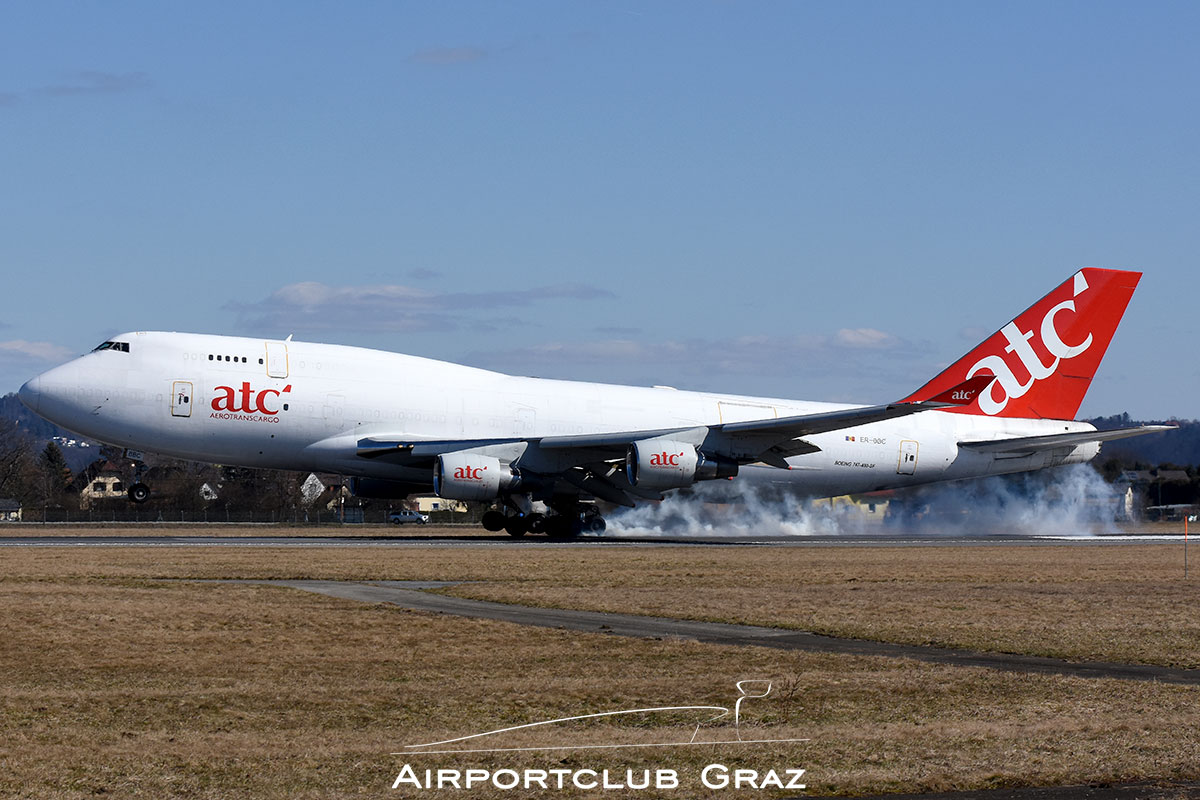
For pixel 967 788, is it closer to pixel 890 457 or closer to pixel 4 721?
pixel 4 721

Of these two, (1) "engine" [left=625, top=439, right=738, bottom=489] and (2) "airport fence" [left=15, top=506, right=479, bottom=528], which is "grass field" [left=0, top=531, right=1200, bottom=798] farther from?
(2) "airport fence" [left=15, top=506, right=479, bottom=528]

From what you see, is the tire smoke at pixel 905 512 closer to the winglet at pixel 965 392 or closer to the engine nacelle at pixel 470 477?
the engine nacelle at pixel 470 477

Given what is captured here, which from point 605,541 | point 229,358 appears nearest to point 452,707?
point 229,358

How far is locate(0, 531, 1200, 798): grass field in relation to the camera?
948 centimetres

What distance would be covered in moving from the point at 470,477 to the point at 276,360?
7111 millimetres

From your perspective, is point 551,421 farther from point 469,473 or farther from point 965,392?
point 965,392

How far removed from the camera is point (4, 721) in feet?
36.5

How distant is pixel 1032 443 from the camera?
Result: 1961 inches

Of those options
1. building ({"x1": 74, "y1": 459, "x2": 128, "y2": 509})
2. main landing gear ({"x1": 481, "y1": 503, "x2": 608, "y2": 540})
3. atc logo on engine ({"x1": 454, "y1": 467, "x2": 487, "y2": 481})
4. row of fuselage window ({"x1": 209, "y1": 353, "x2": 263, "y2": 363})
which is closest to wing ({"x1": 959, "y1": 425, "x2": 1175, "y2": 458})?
main landing gear ({"x1": 481, "y1": 503, "x2": 608, "y2": 540})

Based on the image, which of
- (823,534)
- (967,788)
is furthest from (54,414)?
(967,788)

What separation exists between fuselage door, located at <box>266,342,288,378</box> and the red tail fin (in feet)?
78.6

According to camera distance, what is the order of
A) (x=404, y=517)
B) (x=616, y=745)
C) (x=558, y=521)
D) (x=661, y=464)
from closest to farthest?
(x=616, y=745)
(x=661, y=464)
(x=558, y=521)
(x=404, y=517)

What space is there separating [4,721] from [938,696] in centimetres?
819

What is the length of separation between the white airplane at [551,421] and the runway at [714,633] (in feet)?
56.9
